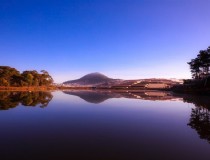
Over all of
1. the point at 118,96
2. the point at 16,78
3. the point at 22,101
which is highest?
the point at 16,78

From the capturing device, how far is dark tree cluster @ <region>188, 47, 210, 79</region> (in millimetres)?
A: 67250

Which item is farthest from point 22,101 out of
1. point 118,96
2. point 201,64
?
point 201,64

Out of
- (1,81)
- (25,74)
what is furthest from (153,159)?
(25,74)

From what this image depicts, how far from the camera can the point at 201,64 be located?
2835 inches

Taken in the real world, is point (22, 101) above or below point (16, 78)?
below

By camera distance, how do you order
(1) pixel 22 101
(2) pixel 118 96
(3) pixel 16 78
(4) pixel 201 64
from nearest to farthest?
1. (1) pixel 22 101
2. (2) pixel 118 96
3. (4) pixel 201 64
4. (3) pixel 16 78

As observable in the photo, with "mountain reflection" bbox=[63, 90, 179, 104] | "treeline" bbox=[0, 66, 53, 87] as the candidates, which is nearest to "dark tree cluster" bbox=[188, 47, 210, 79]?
"mountain reflection" bbox=[63, 90, 179, 104]

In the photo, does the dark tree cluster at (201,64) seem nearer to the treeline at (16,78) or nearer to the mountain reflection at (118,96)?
the mountain reflection at (118,96)

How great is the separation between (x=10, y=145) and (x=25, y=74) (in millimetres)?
104397

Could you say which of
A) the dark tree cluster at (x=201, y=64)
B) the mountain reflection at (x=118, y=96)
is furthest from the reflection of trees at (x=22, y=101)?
the dark tree cluster at (x=201, y=64)

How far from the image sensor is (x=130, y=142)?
9.47 meters

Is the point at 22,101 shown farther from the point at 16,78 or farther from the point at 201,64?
the point at 16,78

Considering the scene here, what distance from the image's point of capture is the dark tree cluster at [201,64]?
67.2 m

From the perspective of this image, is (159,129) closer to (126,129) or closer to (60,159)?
(126,129)
